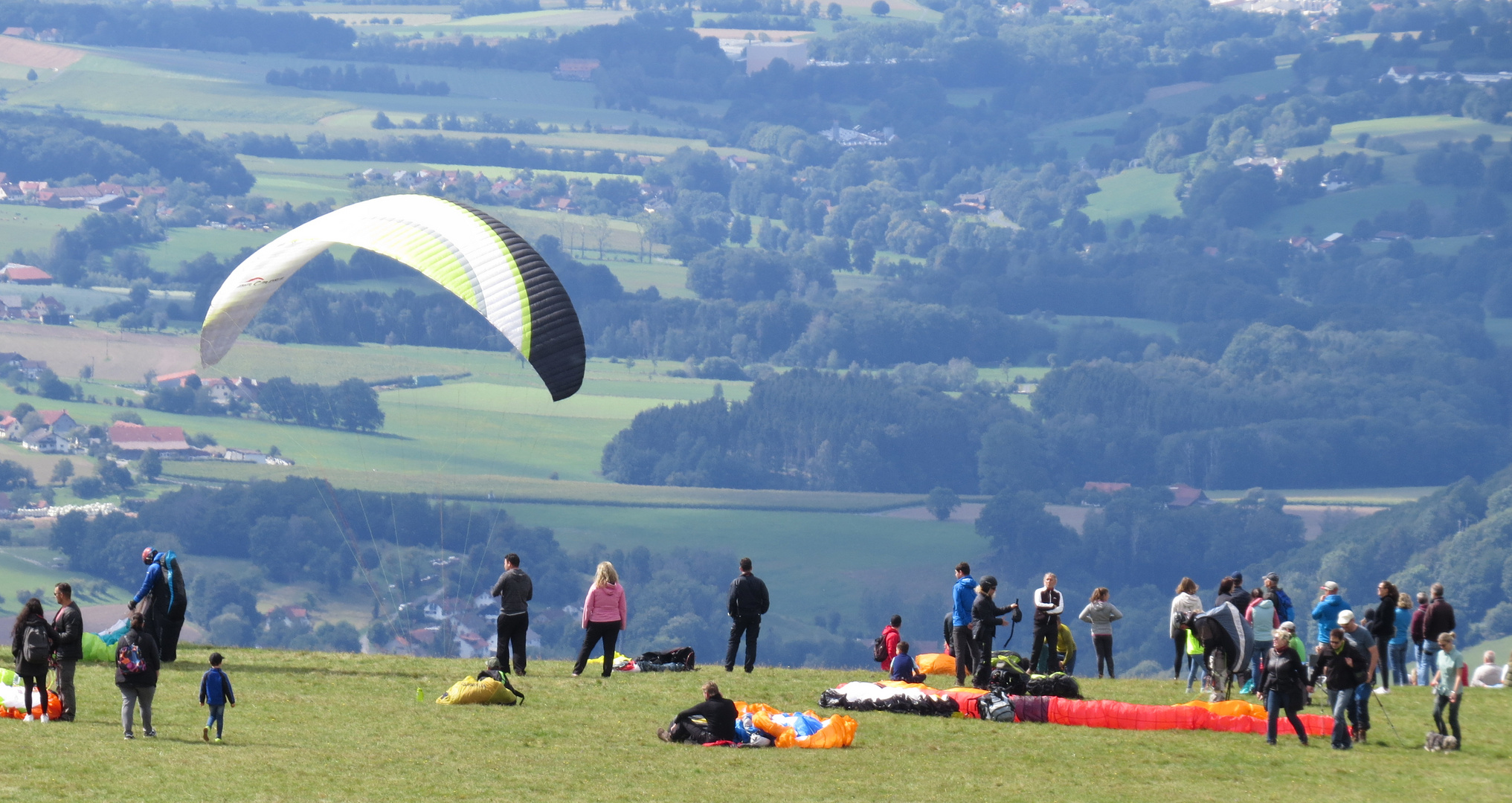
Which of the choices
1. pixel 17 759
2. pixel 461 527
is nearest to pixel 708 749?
pixel 17 759

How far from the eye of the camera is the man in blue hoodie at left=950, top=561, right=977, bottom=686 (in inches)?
828

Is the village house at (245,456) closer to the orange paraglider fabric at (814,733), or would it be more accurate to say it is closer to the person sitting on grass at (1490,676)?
the person sitting on grass at (1490,676)

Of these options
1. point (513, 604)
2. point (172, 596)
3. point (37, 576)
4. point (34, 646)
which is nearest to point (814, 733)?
point (513, 604)

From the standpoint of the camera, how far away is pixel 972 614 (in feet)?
68.8

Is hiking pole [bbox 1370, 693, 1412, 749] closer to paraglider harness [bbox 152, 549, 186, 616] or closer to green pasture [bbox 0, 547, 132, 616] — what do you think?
paraglider harness [bbox 152, 549, 186, 616]

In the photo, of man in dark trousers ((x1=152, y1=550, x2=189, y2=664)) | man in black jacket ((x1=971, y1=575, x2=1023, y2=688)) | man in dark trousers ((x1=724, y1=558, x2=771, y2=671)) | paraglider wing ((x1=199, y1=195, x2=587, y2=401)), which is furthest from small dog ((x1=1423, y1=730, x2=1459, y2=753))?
man in dark trousers ((x1=152, y1=550, x2=189, y2=664))

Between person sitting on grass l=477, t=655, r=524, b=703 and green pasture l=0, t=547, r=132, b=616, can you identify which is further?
green pasture l=0, t=547, r=132, b=616

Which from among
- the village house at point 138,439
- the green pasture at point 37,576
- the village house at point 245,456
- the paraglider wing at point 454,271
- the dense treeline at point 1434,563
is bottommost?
the green pasture at point 37,576

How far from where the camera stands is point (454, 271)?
78.7 ft


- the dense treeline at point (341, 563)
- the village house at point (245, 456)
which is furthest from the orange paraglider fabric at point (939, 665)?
the village house at point (245, 456)

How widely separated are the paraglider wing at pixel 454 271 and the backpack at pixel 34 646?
6234 millimetres

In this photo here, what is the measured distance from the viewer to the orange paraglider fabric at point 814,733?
18.4 m

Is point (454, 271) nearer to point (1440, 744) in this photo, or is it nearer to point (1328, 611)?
point (1328, 611)

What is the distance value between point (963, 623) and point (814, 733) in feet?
10.2
